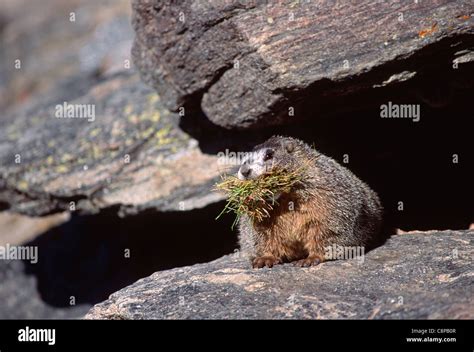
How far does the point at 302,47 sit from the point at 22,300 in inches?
315

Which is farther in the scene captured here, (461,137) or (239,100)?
(461,137)

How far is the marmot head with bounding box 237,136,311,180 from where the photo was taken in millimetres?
8344

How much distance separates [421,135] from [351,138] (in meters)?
1.13

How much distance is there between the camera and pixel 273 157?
8.55 metres

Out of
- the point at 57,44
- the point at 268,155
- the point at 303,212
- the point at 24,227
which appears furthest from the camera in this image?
the point at 57,44

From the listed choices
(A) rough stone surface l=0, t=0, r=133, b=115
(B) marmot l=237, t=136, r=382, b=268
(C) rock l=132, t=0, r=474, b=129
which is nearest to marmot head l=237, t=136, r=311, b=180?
(B) marmot l=237, t=136, r=382, b=268

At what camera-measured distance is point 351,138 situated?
35.8ft

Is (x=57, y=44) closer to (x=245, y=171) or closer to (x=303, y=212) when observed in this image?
(x=245, y=171)

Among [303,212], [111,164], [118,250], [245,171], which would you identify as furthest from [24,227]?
[303,212]

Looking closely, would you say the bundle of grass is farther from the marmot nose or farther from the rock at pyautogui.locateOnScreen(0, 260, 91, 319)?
the rock at pyautogui.locateOnScreen(0, 260, 91, 319)

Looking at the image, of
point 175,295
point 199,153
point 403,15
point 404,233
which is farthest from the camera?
point 199,153

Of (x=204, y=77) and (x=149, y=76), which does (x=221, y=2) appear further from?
(x=149, y=76)
